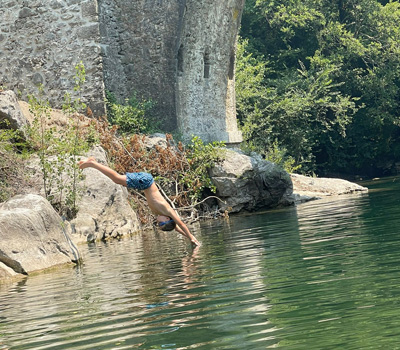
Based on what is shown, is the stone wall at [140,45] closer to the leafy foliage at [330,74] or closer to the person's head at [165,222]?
the leafy foliage at [330,74]

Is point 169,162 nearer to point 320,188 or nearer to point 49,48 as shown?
point 49,48

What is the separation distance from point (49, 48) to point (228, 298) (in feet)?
46.9

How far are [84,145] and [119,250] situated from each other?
12.0 ft

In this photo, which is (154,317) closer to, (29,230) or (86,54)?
(29,230)

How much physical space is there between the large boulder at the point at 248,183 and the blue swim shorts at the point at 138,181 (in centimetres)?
725

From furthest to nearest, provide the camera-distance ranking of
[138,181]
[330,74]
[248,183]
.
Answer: [330,74] → [248,183] → [138,181]

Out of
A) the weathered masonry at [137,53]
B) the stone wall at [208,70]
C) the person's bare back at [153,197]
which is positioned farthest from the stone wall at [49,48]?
the person's bare back at [153,197]

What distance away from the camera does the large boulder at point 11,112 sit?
1541 cm

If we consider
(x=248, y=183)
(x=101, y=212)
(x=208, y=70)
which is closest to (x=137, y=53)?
(x=208, y=70)

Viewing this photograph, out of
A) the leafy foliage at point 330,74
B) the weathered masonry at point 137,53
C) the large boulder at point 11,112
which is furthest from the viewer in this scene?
the leafy foliage at point 330,74

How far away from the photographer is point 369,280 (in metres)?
5.52

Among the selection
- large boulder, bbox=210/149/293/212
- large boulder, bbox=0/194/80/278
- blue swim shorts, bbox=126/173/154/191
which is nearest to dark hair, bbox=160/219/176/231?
blue swim shorts, bbox=126/173/154/191

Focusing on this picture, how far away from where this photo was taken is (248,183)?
60.9 ft

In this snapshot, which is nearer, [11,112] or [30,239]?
[30,239]
